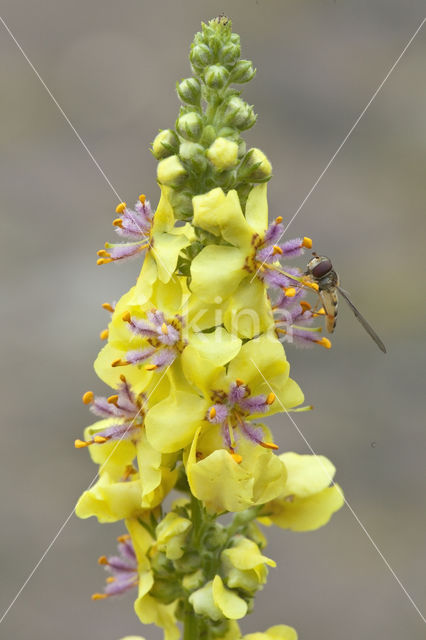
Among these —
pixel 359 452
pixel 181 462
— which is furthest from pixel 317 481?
pixel 359 452

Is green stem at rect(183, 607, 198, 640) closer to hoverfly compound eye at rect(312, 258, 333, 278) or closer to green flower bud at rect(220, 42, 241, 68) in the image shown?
hoverfly compound eye at rect(312, 258, 333, 278)

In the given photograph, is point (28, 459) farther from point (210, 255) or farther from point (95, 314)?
point (210, 255)

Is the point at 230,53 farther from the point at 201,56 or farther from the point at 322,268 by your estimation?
the point at 322,268

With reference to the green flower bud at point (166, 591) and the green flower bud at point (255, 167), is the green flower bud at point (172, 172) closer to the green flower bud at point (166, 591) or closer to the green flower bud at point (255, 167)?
the green flower bud at point (255, 167)

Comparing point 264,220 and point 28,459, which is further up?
point 264,220

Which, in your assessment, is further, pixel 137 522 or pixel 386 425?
pixel 386 425

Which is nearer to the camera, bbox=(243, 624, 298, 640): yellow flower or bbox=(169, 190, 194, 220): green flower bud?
bbox=(169, 190, 194, 220): green flower bud

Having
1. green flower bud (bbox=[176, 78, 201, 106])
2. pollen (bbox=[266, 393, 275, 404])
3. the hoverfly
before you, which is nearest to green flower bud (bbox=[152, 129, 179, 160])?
green flower bud (bbox=[176, 78, 201, 106])
